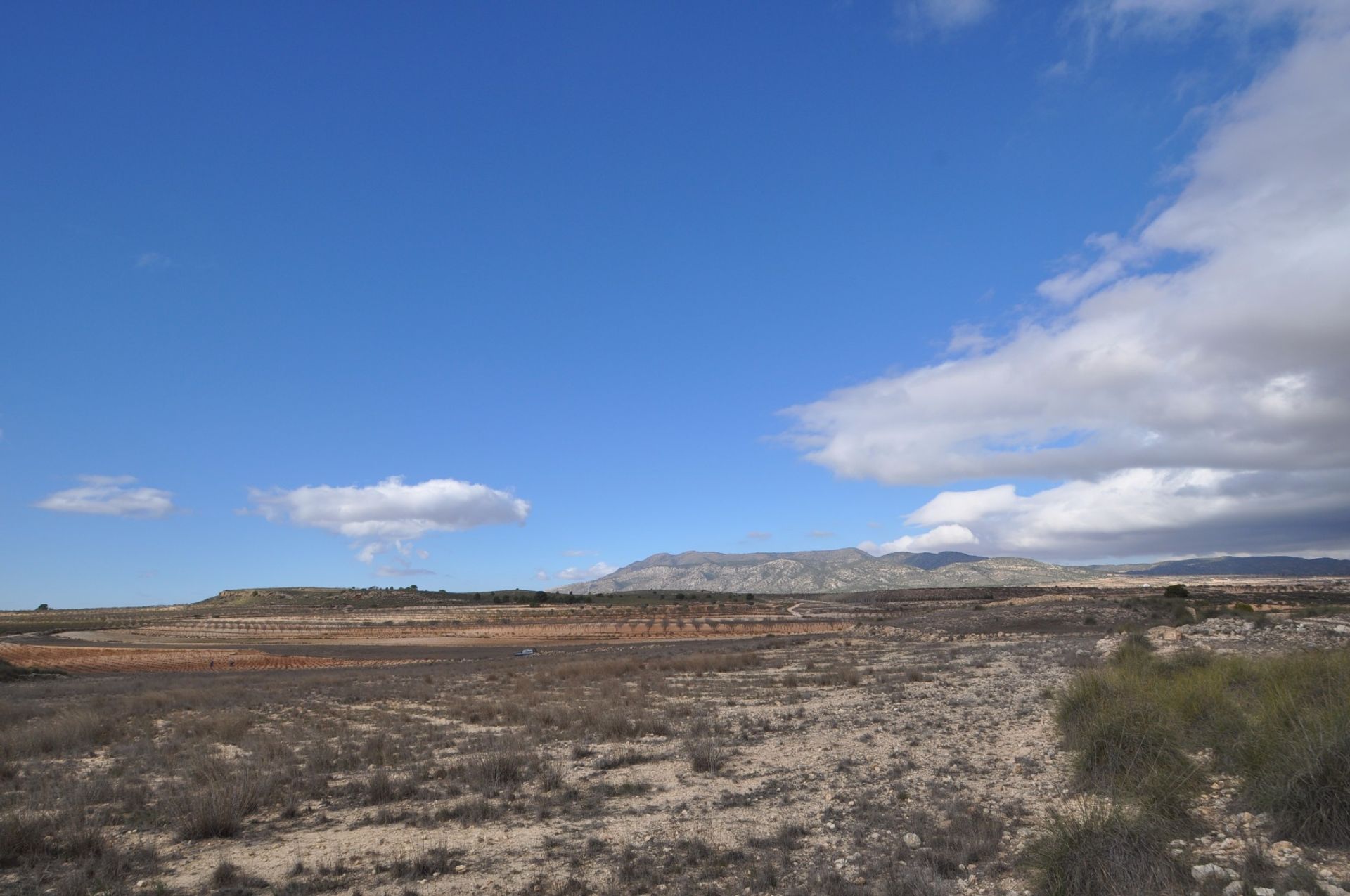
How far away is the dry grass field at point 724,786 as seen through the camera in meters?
7.38

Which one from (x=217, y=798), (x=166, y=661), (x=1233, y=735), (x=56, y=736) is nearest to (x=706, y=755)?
(x=217, y=798)

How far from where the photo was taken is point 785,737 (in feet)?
53.5

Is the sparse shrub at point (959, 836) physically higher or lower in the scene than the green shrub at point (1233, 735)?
lower

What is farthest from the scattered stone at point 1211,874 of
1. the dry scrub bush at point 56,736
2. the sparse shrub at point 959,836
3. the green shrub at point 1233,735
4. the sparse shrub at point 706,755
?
the dry scrub bush at point 56,736

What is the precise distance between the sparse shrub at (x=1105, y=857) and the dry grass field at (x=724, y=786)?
22 mm

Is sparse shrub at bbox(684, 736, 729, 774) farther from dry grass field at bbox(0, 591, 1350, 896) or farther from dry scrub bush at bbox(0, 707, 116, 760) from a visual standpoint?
dry scrub bush at bbox(0, 707, 116, 760)

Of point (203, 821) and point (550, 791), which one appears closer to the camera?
point (203, 821)

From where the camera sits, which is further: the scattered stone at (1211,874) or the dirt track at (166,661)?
the dirt track at (166,661)

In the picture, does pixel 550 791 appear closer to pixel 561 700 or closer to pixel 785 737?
pixel 785 737

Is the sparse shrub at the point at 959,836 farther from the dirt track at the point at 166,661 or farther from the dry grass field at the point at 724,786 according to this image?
the dirt track at the point at 166,661

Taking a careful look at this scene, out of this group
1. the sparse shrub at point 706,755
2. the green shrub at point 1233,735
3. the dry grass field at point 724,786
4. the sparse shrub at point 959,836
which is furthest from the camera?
the sparse shrub at point 706,755

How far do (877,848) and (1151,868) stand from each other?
2952 mm

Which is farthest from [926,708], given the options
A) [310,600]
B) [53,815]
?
[310,600]

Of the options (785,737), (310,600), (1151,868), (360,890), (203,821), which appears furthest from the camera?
(310,600)
